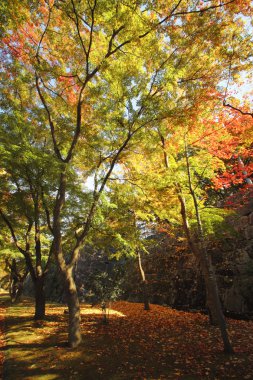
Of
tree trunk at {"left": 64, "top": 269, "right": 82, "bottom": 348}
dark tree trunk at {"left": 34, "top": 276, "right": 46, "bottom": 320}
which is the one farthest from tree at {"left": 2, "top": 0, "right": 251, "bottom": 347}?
dark tree trunk at {"left": 34, "top": 276, "right": 46, "bottom": 320}

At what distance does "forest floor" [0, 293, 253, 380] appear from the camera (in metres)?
6.32

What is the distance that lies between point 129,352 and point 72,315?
2283 mm

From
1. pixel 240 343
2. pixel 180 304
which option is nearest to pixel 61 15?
pixel 240 343

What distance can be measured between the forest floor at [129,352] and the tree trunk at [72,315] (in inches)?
11.8

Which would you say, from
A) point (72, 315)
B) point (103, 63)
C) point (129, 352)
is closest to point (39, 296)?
point (72, 315)

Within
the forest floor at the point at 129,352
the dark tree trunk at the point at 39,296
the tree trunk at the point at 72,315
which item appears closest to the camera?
the forest floor at the point at 129,352

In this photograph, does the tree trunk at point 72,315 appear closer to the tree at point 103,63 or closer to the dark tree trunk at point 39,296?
the tree at point 103,63

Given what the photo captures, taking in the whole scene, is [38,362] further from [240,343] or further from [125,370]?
[240,343]

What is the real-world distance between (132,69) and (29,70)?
431 centimetres

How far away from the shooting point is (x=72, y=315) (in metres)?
8.49

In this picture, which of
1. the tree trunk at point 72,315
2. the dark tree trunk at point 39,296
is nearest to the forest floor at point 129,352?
the tree trunk at point 72,315

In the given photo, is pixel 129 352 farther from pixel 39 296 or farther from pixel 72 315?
pixel 39 296

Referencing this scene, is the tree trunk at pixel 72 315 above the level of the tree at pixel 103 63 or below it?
below

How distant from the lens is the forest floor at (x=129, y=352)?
6316 millimetres
